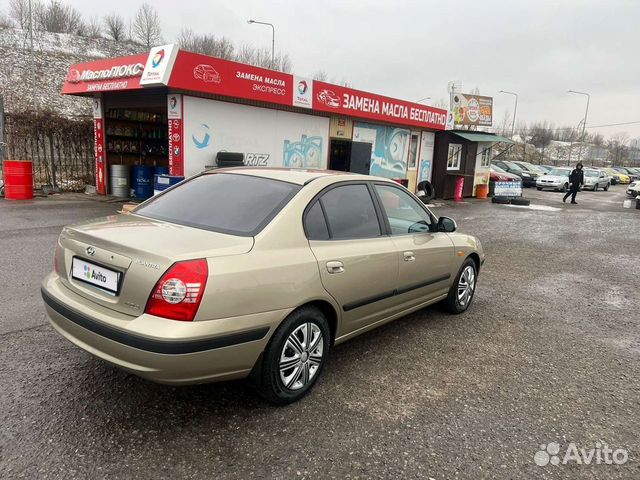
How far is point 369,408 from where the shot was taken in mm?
3178

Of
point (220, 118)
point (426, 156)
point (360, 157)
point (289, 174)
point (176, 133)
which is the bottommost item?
point (289, 174)

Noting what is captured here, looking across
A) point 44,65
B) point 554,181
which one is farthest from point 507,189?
point 44,65

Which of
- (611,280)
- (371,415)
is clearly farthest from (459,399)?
(611,280)

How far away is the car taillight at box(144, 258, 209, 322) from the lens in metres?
2.54

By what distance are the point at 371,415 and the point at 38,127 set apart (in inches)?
565

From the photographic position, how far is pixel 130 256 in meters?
2.68

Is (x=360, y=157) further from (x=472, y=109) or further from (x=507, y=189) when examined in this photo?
(x=472, y=109)

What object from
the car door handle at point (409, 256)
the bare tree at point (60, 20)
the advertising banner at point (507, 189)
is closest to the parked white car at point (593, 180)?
the advertising banner at point (507, 189)

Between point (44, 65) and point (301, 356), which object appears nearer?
point (301, 356)

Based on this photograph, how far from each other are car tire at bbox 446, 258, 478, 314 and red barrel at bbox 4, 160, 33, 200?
39.4 feet

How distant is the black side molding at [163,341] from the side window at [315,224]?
30.9 inches

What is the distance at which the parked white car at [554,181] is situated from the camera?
93.2 feet

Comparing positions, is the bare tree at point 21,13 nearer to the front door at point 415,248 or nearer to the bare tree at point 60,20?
the bare tree at point 60,20

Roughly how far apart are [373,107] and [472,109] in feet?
24.8
